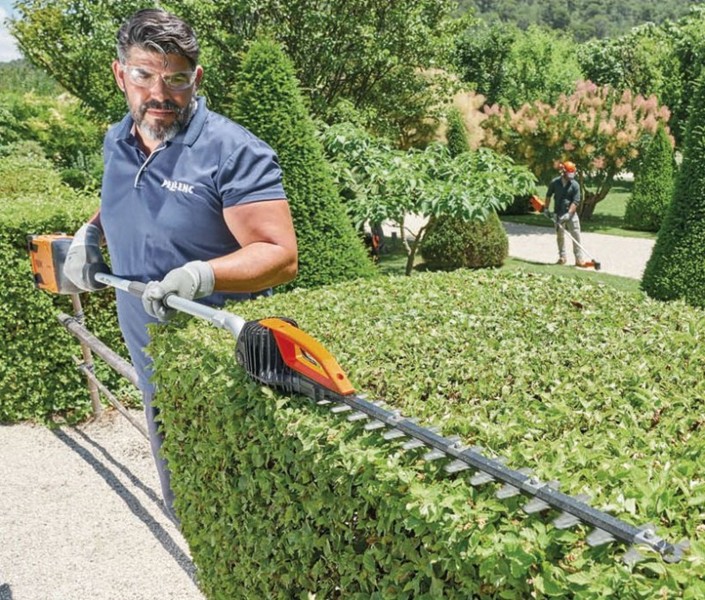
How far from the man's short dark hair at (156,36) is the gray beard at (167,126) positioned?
0.18 m

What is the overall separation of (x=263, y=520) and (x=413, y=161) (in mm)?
7157

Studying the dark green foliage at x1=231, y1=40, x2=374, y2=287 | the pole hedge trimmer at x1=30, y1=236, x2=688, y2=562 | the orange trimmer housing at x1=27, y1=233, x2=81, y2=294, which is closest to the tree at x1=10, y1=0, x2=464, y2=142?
the dark green foliage at x1=231, y1=40, x2=374, y2=287

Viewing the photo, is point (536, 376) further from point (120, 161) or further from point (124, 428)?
point (124, 428)

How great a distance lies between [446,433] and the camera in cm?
164

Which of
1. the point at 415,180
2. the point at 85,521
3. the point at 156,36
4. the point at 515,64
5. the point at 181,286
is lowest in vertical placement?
the point at 85,521

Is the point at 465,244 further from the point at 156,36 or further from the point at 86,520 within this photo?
the point at 156,36

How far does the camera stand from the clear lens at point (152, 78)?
251cm

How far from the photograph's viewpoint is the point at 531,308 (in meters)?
2.86

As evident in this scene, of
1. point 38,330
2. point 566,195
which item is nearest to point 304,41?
point 566,195

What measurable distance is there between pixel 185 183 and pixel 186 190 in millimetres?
28

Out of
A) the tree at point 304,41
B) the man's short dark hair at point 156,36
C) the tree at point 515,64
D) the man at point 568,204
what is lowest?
the man at point 568,204

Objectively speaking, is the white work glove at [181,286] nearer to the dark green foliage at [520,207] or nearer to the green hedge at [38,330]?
the green hedge at [38,330]

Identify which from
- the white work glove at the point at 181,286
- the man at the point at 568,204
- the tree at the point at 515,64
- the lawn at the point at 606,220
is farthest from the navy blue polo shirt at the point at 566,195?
the tree at the point at 515,64

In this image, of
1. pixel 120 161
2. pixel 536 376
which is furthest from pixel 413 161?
pixel 536 376
